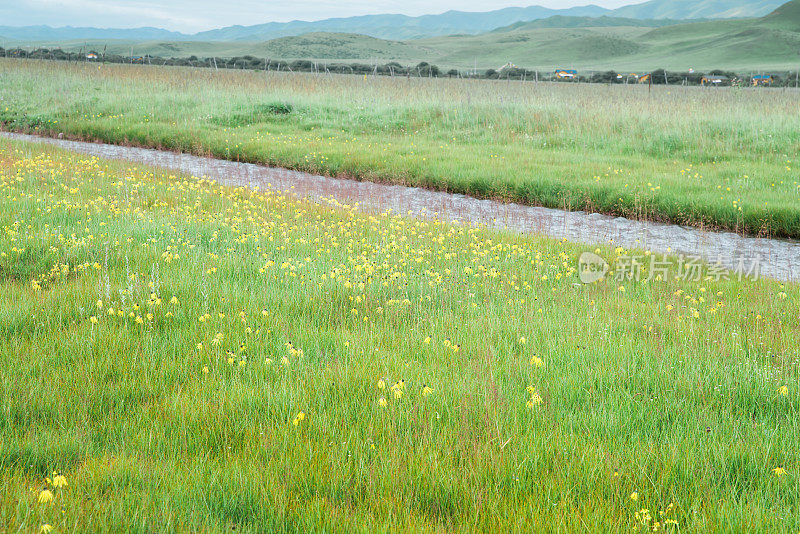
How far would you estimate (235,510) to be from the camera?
2.98 meters

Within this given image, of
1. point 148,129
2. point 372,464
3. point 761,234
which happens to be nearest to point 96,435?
point 372,464

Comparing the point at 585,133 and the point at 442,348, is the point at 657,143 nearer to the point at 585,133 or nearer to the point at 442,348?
the point at 585,133

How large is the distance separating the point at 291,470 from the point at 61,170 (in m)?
12.2

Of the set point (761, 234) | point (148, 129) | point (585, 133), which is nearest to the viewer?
point (761, 234)

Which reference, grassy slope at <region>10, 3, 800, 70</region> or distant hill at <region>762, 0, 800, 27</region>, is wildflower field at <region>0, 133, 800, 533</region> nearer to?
grassy slope at <region>10, 3, 800, 70</region>

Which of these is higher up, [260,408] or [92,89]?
[92,89]

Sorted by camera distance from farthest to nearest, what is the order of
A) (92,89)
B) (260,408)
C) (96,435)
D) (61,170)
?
(92,89) < (61,170) < (260,408) < (96,435)

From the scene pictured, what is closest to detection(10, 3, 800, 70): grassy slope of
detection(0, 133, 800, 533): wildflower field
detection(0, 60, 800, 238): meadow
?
detection(0, 60, 800, 238): meadow

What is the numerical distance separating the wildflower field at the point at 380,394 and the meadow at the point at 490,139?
18.0 ft

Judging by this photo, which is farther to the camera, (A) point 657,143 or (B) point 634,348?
(A) point 657,143

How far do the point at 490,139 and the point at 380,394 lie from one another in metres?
15.4

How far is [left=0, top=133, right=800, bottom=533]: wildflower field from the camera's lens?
9.90ft

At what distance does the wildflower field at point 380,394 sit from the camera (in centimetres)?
302

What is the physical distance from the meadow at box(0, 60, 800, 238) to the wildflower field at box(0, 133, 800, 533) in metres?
5.49
